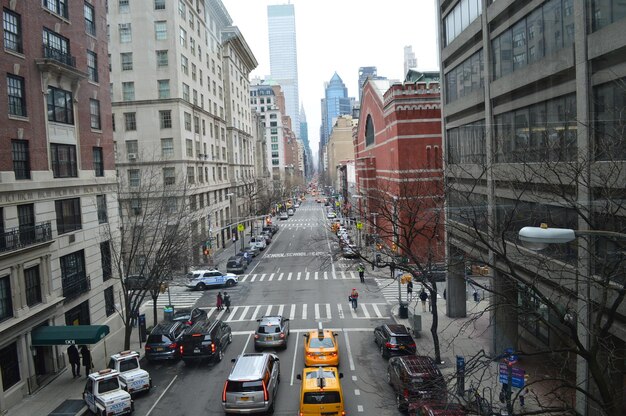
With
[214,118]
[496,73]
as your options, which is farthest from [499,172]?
[214,118]

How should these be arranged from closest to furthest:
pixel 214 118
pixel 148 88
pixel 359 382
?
pixel 359 382 < pixel 148 88 < pixel 214 118

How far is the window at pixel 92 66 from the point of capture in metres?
27.8

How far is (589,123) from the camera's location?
12.9 m

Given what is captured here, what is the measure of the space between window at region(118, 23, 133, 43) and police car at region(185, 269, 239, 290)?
24.1 m

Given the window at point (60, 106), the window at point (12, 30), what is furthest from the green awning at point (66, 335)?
the window at point (12, 30)

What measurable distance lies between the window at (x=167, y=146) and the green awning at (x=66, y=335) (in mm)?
30955

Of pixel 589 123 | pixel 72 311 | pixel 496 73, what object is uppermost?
pixel 496 73

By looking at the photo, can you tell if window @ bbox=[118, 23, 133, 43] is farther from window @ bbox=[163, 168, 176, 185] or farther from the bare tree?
the bare tree

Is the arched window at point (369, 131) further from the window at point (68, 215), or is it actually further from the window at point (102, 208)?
the window at point (68, 215)

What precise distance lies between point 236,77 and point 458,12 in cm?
6236

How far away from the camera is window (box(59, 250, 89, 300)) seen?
24000 mm

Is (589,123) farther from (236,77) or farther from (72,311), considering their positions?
(236,77)

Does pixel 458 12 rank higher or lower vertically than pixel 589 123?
higher

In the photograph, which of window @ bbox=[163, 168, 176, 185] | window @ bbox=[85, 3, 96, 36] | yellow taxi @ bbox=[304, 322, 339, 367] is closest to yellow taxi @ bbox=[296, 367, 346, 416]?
yellow taxi @ bbox=[304, 322, 339, 367]
